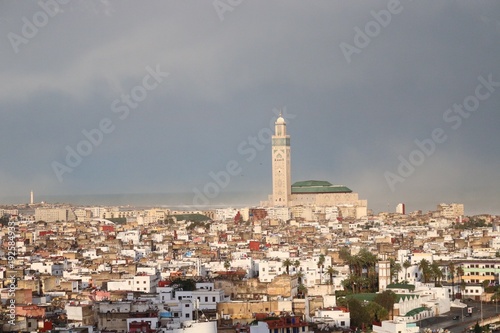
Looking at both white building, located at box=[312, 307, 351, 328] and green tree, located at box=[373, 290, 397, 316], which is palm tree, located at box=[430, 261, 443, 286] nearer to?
green tree, located at box=[373, 290, 397, 316]

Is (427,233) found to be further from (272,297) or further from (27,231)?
(272,297)

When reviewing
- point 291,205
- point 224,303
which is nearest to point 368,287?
point 224,303

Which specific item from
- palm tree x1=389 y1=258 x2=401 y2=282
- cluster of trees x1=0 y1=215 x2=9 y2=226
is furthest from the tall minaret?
palm tree x1=389 y1=258 x2=401 y2=282

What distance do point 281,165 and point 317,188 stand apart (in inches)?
120

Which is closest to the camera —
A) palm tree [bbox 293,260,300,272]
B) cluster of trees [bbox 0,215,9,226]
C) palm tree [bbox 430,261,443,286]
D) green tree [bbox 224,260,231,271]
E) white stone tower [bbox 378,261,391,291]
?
white stone tower [bbox 378,261,391,291]

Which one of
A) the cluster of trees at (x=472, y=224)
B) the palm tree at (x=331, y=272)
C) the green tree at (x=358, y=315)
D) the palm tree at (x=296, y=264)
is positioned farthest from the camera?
the cluster of trees at (x=472, y=224)

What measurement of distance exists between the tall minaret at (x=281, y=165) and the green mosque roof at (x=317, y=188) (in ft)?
2.69

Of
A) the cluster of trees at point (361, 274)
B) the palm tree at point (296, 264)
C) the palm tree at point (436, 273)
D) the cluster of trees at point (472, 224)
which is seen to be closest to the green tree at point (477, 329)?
the cluster of trees at point (361, 274)

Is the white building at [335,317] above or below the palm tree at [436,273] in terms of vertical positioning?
below

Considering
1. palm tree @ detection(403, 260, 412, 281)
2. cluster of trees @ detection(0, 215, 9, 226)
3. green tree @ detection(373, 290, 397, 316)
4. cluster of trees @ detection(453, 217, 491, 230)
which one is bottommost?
green tree @ detection(373, 290, 397, 316)

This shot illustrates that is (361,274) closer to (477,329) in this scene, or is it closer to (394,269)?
(394,269)

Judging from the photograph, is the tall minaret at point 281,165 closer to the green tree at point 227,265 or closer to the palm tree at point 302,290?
the green tree at point 227,265

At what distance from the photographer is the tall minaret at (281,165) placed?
82312 millimetres

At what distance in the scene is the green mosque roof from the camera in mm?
83688
